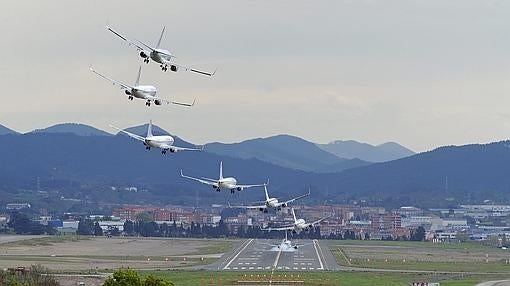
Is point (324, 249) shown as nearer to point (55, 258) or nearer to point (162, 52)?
point (55, 258)

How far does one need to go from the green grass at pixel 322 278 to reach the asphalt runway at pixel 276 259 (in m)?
6.46

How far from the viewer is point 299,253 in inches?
6304

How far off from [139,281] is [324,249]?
109555mm

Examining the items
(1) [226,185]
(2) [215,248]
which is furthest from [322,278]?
(2) [215,248]

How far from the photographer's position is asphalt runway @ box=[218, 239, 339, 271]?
128m

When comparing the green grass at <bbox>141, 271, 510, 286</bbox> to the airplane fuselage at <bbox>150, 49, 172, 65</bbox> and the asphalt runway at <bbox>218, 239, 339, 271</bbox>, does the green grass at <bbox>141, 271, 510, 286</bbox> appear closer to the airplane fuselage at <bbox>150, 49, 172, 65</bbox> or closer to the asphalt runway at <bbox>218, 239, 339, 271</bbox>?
the asphalt runway at <bbox>218, 239, 339, 271</bbox>

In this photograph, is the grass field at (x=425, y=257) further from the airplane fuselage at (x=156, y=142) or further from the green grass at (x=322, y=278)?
the airplane fuselage at (x=156, y=142)

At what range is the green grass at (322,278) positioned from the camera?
10812 cm

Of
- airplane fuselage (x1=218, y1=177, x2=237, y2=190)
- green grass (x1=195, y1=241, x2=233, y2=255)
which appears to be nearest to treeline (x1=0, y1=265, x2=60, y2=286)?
airplane fuselage (x1=218, y1=177, x2=237, y2=190)

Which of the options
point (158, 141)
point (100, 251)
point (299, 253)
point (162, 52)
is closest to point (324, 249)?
point (299, 253)

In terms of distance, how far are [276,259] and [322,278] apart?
98.1 feet

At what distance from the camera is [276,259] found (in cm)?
14262

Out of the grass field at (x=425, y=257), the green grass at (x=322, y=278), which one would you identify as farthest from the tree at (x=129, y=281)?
the grass field at (x=425, y=257)

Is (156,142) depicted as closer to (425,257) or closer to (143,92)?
(143,92)
